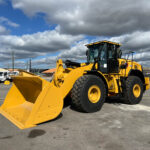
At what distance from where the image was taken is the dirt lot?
270 centimetres

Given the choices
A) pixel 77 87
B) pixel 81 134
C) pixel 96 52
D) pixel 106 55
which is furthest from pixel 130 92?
pixel 81 134

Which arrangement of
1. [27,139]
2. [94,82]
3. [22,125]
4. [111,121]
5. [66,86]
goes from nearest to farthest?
[27,139] < [22,125] < [111,121] < [66,86] < [94,82]

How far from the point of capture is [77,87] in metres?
4.52

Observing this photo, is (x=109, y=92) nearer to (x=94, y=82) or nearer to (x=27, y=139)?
(x=94, y=82)

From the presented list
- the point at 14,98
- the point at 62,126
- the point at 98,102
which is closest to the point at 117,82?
the point at 98,102

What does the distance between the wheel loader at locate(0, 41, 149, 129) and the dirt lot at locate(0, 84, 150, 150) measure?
10.8 inches

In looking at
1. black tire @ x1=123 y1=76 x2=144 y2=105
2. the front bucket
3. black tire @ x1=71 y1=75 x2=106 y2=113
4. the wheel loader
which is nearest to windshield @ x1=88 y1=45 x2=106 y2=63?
the wheel loader

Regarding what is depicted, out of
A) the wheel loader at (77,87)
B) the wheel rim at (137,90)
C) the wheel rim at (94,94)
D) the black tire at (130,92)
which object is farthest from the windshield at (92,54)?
the wheel rim at (137,90)

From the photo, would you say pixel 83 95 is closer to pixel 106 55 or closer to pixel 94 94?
pixel 94 94

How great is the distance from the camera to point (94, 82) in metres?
4.89

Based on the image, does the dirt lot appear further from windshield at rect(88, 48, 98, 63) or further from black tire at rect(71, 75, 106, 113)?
windshield at rect(88, 48, 98, 63)

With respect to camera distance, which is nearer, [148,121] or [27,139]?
[27,139]

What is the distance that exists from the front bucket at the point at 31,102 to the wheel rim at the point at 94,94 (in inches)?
50.6

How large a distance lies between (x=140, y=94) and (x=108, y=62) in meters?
2.17
